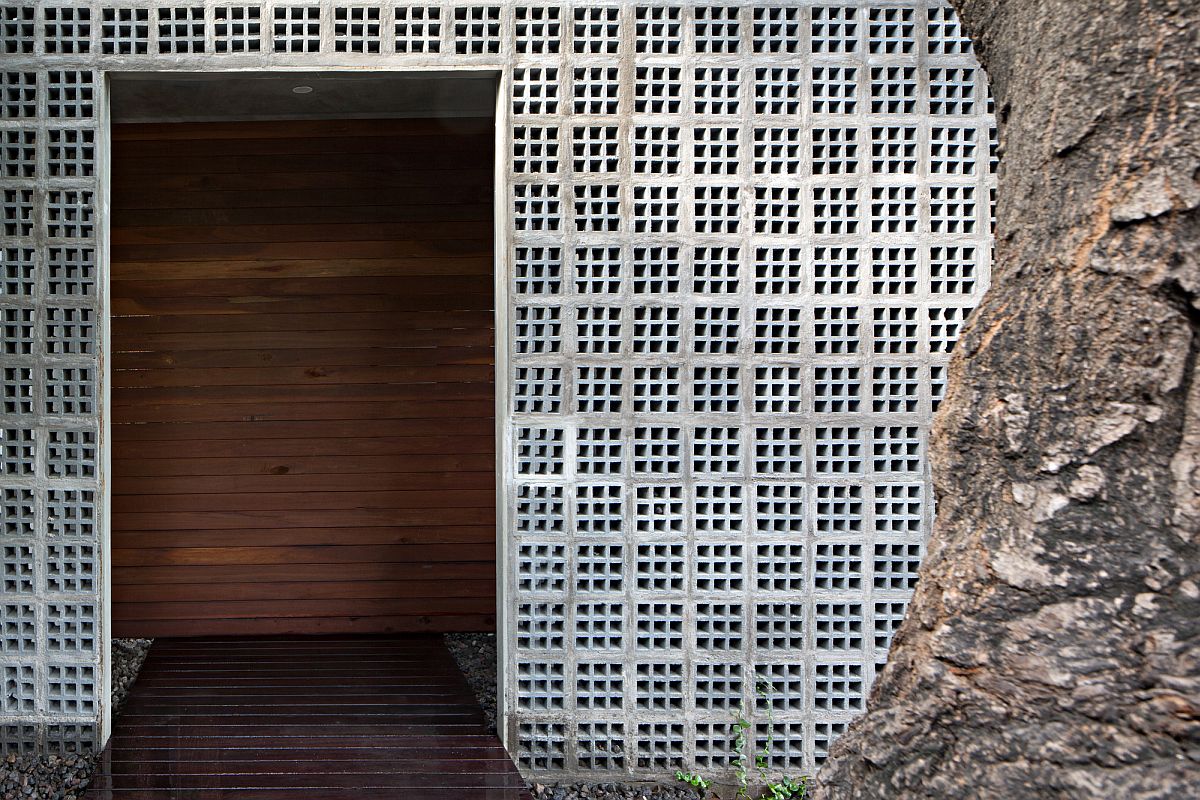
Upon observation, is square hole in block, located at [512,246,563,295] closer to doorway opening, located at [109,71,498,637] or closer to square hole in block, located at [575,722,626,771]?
square hole in block, located at [575,722,626,771]

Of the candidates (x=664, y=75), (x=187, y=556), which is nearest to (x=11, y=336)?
(x=187, y=556)

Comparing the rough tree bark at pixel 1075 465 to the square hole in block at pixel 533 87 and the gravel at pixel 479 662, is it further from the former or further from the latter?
the gravel at pixel 479 662

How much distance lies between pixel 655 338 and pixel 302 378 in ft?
8.98

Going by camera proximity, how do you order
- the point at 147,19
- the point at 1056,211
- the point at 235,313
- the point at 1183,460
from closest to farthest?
the point at 1183,460, the point at 1056,211, the point at 147,19, the point at 235,313

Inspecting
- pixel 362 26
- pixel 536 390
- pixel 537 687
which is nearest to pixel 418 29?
pixel 362 26

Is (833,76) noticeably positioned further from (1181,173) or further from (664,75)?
(1181,173)

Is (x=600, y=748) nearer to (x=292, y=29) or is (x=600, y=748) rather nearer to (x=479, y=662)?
(x=479, y=662)

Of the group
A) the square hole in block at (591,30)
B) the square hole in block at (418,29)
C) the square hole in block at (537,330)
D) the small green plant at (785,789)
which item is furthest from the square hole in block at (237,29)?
the small green plant at (785,789)

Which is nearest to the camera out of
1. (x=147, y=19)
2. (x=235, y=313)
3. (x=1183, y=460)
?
(x=1183, y=460)

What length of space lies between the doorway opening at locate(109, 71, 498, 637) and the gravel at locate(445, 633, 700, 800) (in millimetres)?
146

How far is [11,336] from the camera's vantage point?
3697 millimetres

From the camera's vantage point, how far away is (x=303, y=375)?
5.55 meters

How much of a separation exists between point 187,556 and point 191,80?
2.94 meters

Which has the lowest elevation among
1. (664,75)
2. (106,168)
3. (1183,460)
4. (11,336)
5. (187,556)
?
(187,556)
